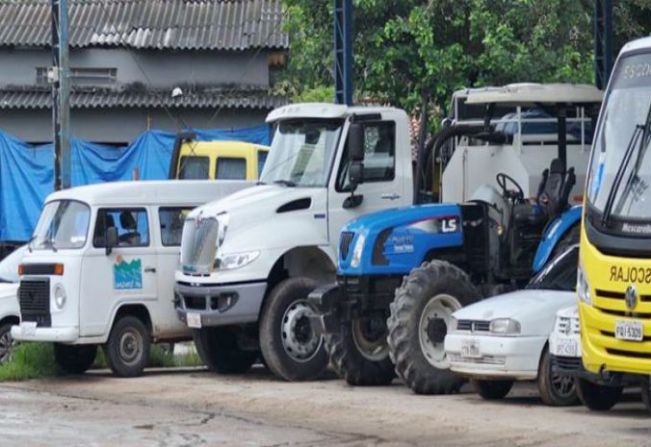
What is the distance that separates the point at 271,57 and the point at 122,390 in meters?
18.2

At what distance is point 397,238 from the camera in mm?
19906

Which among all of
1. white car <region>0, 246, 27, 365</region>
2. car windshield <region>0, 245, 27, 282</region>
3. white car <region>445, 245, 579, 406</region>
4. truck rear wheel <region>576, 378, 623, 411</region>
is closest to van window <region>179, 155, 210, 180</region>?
car windshield <region>0, 245, 27, 282</region>

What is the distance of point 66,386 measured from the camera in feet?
70.2

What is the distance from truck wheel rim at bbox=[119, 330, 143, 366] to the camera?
2228 centimetres

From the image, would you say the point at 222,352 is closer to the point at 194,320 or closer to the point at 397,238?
the point at 194,320

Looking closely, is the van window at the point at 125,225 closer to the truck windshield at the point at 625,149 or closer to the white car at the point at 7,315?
the white car at the point at 7,315

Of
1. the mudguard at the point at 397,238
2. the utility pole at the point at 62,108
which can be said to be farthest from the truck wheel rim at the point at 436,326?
the utility pole at the point at 62,108

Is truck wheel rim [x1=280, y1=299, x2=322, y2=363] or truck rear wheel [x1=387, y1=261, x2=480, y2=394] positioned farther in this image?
truck wheel rim [x1=280, y1=299, x2=322, y2=363]

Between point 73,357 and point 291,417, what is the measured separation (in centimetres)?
669

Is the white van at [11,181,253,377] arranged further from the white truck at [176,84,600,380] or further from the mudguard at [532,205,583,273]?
the mudguard at [532,205,583,273]

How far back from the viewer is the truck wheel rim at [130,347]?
22.3 meters

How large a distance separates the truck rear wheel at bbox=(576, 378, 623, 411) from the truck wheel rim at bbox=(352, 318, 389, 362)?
149 inches

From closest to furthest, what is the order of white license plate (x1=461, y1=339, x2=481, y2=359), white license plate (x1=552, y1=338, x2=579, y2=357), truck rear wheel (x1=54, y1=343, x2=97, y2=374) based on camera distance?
white license plate (x1=552, y1=338, x2=579, y2=357)
white license plate (x1=461, y1=339, x2=481, y2=359)
truck rear wheel (x1=54, y1=343, x2=97, y2=374)

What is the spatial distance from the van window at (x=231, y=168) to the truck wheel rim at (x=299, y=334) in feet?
29.7
